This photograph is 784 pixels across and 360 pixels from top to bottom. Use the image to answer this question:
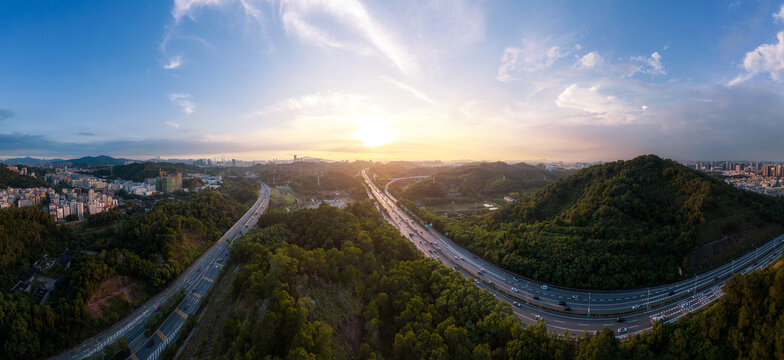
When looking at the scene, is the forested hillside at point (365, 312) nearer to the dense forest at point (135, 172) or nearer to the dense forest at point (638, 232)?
the dense forest at point (638, 232)

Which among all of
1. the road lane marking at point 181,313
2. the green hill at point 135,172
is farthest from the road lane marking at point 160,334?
the green hill at point 135,172

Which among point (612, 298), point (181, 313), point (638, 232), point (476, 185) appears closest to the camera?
point (612, 298)

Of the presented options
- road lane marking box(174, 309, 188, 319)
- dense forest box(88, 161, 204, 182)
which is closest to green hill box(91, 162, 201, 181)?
dense forest box(88, 161, 204, 182)

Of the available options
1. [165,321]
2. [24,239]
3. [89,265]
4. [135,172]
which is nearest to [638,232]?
[165,321]

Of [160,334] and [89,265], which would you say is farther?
[89,265]

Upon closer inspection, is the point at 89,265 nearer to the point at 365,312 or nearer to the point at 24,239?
the point at 24,239

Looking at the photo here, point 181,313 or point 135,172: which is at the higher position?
point 135,172
